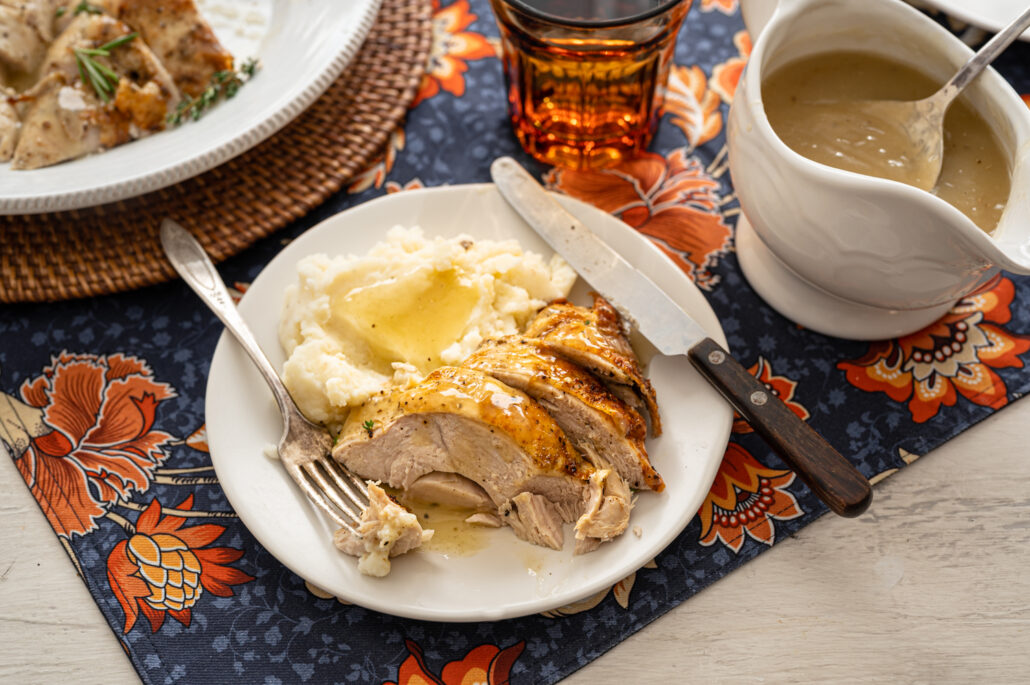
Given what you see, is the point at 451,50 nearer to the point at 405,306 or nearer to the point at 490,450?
the point at 405,306

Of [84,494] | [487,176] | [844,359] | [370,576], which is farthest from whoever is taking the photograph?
[487,176]

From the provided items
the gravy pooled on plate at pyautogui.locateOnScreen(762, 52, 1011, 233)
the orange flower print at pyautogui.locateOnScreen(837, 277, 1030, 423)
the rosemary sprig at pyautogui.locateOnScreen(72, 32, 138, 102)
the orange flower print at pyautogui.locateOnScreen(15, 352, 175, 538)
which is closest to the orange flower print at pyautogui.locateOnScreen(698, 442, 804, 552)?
the orange flower print at pyautogui.locateOnScreen(837, 277, 1030, 423)

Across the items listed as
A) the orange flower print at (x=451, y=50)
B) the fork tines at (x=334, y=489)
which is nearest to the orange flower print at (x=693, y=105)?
the orange flower print at (x=451, y=50)

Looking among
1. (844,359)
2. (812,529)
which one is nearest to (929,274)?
(844,359)

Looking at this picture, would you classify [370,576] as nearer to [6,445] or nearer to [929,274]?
[6,445]

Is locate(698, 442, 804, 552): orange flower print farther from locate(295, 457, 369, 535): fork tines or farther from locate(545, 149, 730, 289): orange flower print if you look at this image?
locate(295, 457, 369, 535): fork tines

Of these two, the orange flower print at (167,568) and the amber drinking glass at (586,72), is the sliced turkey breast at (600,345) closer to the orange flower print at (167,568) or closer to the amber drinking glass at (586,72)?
the amber drinking glass at (586,72)
